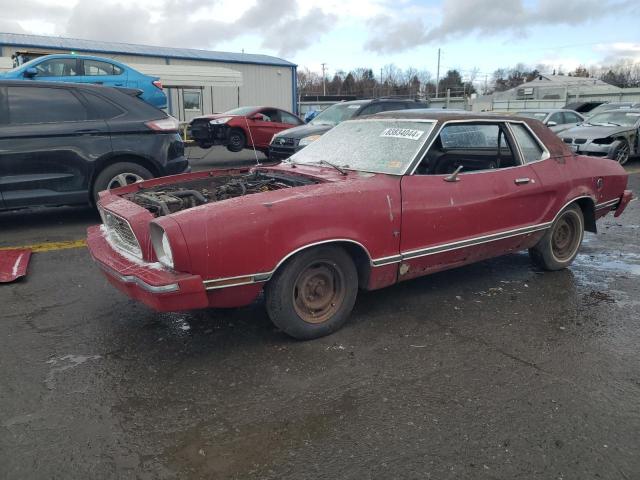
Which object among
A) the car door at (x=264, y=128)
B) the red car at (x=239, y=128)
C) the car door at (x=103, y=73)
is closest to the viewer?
the car door at (x=103, y=73)

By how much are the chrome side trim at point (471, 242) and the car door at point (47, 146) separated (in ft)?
14.1

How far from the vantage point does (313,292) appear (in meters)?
3.48

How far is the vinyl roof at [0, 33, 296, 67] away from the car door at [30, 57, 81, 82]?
1287 cm

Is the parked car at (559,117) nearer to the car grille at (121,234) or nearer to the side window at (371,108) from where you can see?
the side window at (371,108)

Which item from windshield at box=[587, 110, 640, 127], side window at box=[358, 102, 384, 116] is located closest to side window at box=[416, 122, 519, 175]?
side window at box=[358, 102, 384, 116]

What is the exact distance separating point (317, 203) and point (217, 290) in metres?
0.82

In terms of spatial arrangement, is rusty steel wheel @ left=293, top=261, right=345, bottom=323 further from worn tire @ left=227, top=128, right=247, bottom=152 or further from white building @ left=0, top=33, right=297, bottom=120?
white building @ left=0, top=33, right=297, bottom=120

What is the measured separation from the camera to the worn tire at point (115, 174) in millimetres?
6277

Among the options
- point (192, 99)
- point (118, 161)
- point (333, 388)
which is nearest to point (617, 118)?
point (118, 161)

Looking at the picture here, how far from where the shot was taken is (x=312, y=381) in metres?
2.98

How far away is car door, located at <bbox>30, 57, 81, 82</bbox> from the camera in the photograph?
11242mm

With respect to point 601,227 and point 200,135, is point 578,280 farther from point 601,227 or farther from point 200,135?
point 200,135

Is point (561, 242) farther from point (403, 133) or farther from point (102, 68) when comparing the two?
point (102, 68)

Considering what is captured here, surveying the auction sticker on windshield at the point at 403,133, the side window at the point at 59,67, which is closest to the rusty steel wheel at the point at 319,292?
the auction sticker on windshield at the point at 403,133
